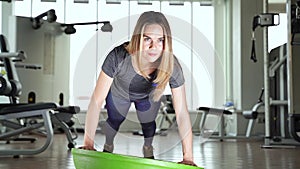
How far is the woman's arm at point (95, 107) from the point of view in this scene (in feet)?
2.93

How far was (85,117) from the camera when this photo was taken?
3.03ft

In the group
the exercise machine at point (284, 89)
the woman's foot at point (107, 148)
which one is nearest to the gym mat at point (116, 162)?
the woman's foot at point (107, 148)

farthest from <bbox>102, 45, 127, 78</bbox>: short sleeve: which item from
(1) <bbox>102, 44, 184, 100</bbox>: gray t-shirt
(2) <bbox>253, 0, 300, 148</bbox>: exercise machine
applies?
(2) <bbox>253, 0, 300, 148</bbox>: exercise machine

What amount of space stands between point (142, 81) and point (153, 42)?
87mm

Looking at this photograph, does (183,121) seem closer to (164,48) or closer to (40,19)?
(164,48)

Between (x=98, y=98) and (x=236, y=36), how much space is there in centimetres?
537

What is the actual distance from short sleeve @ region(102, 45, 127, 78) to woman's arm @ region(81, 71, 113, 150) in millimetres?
10

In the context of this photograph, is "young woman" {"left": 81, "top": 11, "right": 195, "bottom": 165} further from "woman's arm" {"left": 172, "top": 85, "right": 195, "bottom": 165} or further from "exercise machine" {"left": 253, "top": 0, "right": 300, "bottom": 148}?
"exercise machine" {"left": 253, "top": 0, "right": 300, "bottom": 148}

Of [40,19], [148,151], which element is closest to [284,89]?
[40,19]

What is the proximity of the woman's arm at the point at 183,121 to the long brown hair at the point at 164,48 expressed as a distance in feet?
0.11

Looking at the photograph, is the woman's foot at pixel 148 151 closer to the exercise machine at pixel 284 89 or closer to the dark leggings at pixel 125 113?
the dark leggings at pixel 125 113

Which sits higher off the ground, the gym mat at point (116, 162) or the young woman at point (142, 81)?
→ the young woman at point (142, 81)

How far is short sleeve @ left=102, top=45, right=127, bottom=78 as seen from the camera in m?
0.89

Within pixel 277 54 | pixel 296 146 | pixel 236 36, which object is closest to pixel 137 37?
pixel 296 146
